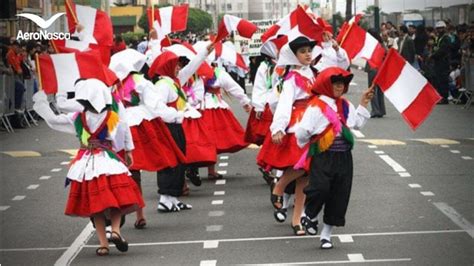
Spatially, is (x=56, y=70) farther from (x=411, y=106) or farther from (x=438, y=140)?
(x=438, y=140)

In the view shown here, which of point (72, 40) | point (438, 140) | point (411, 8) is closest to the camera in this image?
point (72, 40)

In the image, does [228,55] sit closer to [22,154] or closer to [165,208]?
[22,154]

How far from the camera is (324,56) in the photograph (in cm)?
1284

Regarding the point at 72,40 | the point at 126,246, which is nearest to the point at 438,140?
the point at 72,40

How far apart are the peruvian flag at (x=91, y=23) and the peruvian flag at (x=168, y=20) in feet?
10.8

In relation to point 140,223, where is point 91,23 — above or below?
above

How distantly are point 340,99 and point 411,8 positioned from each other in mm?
23081

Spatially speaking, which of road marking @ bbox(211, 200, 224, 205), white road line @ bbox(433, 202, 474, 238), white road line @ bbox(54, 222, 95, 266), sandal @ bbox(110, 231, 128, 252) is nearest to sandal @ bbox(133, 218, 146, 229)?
white road line @ bbox(54, 222, 95, 266)

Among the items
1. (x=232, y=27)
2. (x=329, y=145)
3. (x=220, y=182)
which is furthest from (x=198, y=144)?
(x=329, y=145)

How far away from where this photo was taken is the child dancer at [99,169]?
1041cm

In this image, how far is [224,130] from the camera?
15797mm

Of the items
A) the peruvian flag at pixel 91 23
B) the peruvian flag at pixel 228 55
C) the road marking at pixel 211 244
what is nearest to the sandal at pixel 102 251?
the road marking at pixel 211 244

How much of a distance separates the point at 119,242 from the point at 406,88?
9.18ft

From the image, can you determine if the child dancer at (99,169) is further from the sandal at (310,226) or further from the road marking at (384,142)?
the road marking at (384,142)
